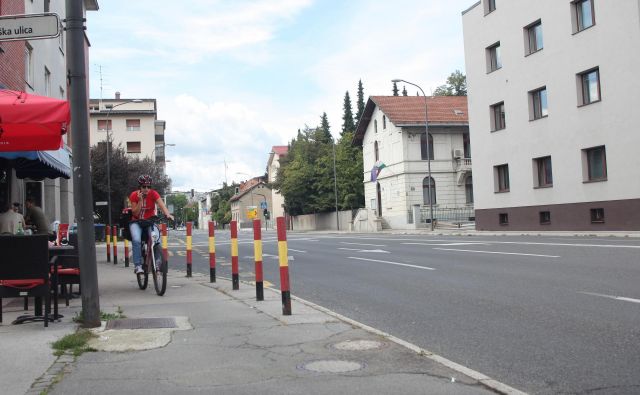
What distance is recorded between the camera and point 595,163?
2773cm

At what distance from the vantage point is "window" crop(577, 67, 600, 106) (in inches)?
1075

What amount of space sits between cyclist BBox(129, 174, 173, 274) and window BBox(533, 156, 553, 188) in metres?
24.9

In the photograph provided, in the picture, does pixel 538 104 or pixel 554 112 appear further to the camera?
pixel 538 104

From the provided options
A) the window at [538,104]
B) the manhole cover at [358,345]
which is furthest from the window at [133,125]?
the manhole cover at [358,345]

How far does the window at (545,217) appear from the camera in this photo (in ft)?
99.6

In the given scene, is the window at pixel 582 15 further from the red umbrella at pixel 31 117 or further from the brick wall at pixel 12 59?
the red umbrella at pixel 31 117

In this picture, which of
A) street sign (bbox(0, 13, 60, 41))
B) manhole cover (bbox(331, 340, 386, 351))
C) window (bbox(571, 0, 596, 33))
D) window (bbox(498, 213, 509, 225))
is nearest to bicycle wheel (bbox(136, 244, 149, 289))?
street sign (bbox(0, 13, 60, 41))

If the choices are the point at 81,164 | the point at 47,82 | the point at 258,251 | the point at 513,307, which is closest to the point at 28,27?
the point at 81,164

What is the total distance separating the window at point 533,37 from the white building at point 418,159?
1678 cm

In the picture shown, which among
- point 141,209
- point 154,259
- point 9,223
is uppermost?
point 141,209

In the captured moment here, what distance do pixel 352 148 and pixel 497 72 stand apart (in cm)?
3198

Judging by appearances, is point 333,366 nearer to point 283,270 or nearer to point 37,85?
point 283,270

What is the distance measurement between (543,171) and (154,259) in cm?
2570

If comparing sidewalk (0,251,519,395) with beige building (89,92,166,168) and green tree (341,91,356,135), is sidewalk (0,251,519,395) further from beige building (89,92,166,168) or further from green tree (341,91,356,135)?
green tree (341,91,356,135)
